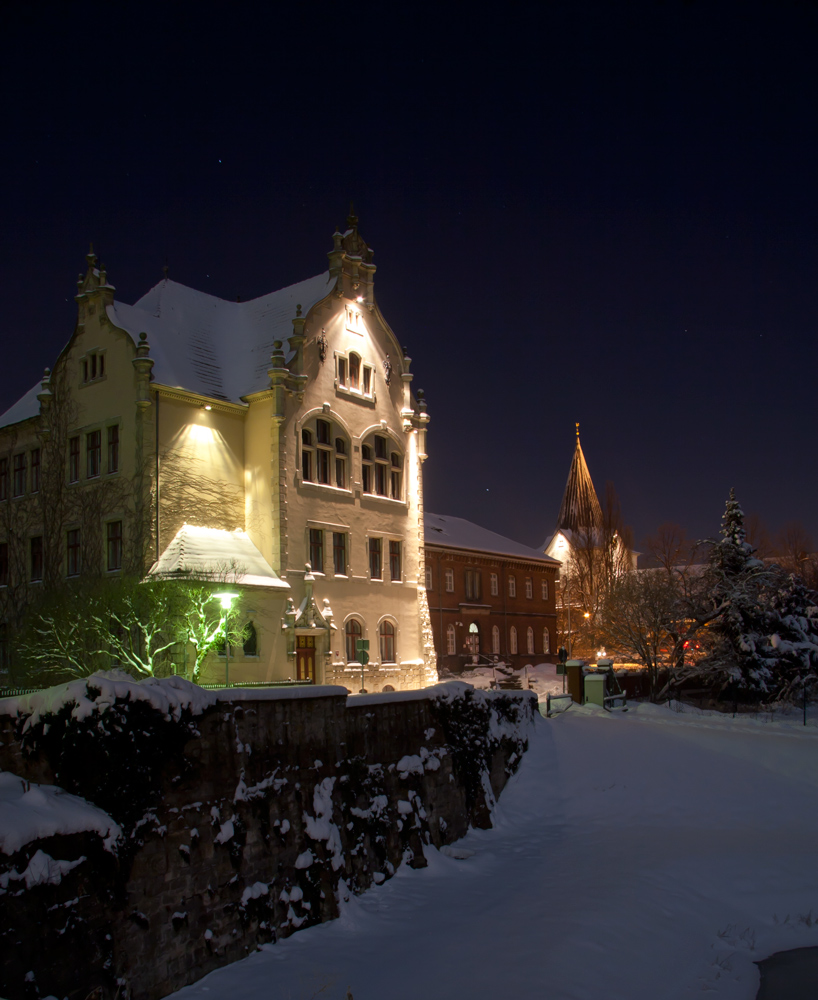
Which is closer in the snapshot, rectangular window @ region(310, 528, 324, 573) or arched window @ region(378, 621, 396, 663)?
rectangular window @ region(310, 528, 324, 573)

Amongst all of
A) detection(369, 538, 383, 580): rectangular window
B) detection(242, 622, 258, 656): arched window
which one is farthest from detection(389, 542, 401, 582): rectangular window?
detection(242, 622, 258, 656): arched window

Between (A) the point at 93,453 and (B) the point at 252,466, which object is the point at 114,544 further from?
(B) the point at 252,466

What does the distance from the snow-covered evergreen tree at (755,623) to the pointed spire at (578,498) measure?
53.9 metres

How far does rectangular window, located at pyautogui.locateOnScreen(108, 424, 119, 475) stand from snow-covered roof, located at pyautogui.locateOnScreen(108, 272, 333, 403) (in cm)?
246

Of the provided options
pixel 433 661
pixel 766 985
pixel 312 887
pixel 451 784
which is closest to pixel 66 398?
pixel 433 661

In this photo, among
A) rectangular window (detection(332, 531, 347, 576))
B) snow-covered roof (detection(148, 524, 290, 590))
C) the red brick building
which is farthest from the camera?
the red brick building

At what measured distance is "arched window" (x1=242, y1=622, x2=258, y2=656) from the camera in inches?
1270

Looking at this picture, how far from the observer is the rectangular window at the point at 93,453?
1319 inches

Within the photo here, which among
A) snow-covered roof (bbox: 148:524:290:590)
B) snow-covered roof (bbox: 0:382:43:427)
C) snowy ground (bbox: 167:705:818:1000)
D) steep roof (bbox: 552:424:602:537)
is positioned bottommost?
snowy ground (bbox: 167:705:818:1000)

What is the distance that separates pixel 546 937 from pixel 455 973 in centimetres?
203

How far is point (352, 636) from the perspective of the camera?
36.5 m

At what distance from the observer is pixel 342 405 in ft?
121

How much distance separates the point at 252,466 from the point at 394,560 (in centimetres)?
774

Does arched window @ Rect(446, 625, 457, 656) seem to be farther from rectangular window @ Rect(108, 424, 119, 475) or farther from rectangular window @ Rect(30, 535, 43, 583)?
rectangular window @ Rect(108, 424, 119, 475)
